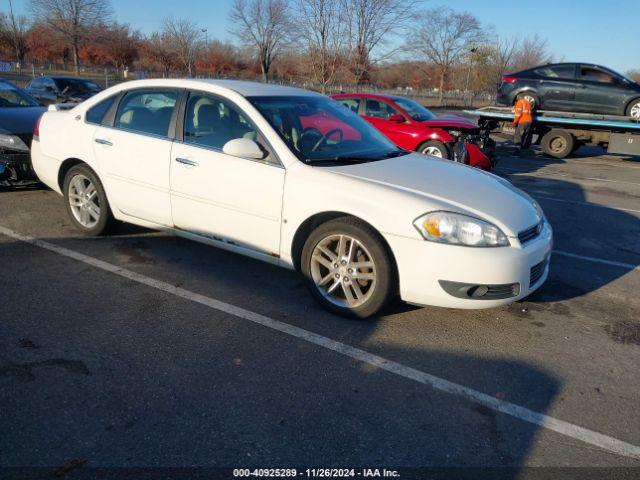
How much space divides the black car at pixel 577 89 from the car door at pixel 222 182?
12943 mm

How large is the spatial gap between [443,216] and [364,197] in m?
0.54

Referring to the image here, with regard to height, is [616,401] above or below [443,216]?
below

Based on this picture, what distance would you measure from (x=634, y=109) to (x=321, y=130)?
1305cm

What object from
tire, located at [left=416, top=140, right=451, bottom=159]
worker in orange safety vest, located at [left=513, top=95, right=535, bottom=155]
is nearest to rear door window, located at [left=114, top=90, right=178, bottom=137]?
tire, located at [left=416, top=140, right=451, bottom=159]

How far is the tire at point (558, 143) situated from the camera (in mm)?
14109

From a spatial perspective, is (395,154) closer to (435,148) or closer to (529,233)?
(529,233)

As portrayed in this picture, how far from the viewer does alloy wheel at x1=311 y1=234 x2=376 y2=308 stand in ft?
11.6

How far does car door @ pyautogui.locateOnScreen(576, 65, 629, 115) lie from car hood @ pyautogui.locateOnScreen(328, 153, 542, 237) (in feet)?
39.6

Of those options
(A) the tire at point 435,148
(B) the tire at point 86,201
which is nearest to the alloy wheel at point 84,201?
(B) the tire at point 86,201

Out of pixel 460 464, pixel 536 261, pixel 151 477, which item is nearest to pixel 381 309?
pixel 536 261

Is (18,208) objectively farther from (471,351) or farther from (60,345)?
(471,351)

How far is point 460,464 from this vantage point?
7.49 ft

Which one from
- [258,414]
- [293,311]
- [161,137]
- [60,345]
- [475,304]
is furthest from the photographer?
[161,137]

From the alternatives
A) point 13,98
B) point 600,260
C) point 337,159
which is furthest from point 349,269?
point 13,98
